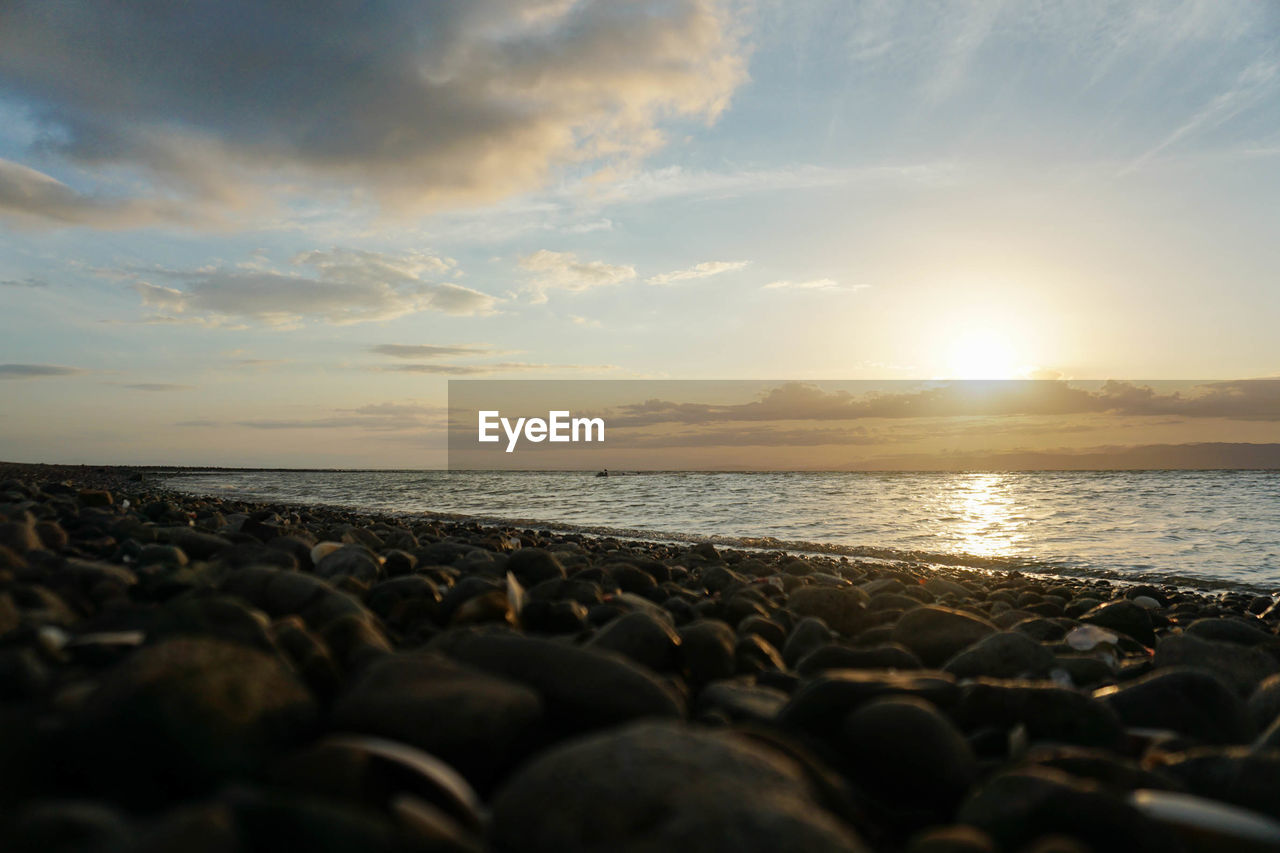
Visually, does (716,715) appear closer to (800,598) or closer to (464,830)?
(464,830)

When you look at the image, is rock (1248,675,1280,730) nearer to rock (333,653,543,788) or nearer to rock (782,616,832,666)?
rock (782,616,832,666)

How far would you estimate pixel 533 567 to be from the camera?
5.30m

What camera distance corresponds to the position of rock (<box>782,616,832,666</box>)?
3.71 m

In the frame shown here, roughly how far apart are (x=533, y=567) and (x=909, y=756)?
3605 mm

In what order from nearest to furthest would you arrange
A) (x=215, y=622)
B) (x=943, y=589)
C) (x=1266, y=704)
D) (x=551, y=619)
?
(x=215, y=622)
(x=1266, y=704)
(x=551, y=619)
(x=943, y=589)

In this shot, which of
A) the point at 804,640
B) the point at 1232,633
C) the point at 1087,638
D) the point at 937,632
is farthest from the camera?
the point at 1087,638

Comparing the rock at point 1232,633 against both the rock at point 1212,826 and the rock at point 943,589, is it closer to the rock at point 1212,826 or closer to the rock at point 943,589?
the rock at point 943,589

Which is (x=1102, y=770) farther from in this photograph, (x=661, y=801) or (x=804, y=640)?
(x=804, y=640)

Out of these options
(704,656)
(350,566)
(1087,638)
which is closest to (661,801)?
(704,656)

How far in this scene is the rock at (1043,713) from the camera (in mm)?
2359

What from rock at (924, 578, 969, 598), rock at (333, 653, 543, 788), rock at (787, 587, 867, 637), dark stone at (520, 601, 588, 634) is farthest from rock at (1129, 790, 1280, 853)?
rock at (924, 578, 969, 598)

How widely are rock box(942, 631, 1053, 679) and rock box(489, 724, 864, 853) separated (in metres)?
1.98

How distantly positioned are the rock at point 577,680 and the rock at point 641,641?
74cm

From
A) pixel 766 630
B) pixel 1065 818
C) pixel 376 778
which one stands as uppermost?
pixel 376 778
